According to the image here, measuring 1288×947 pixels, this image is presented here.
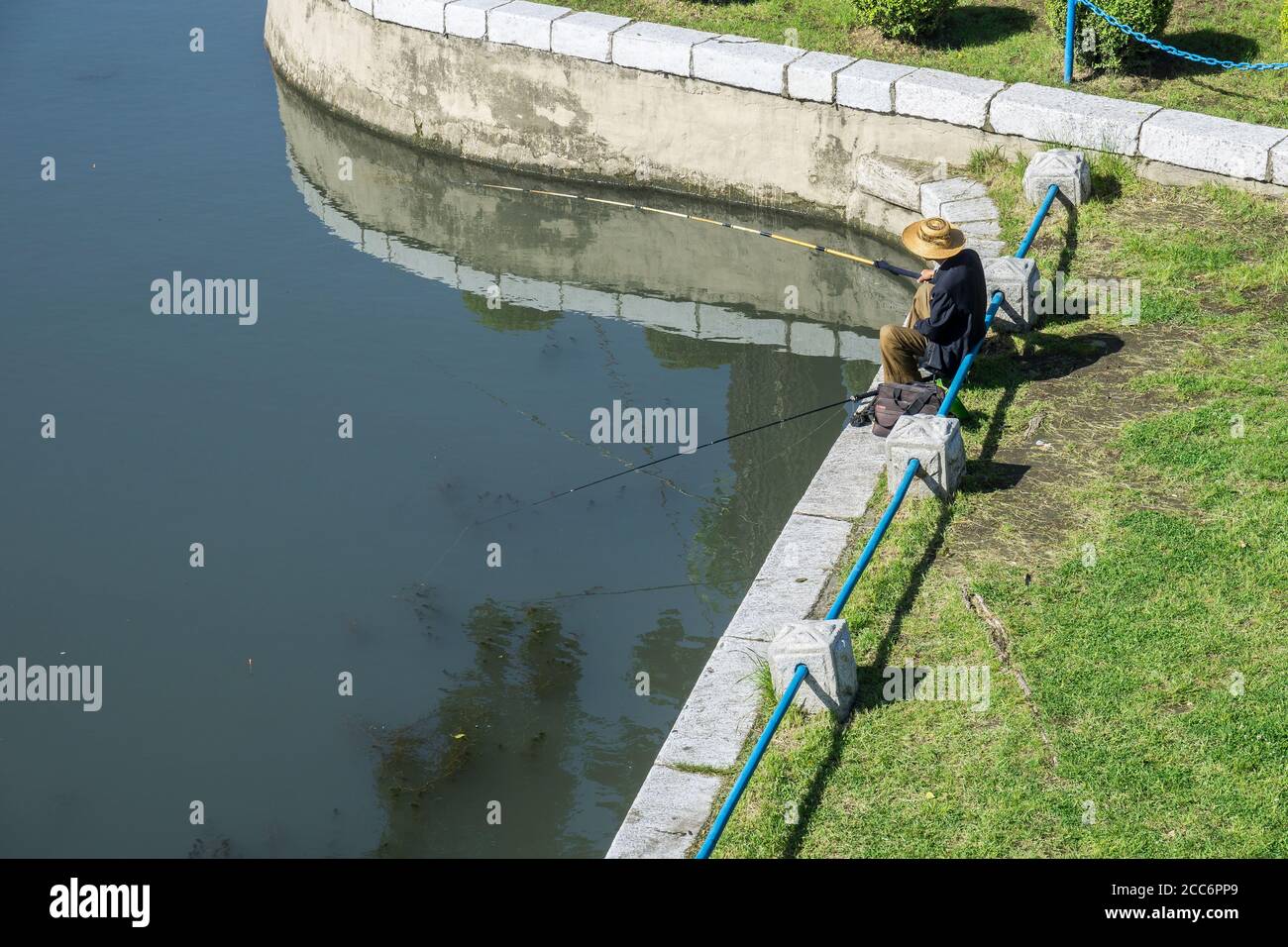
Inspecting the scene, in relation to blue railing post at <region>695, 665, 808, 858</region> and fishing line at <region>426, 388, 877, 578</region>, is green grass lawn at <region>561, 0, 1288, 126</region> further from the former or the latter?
blue railing post at <region>695, 665, 808, 858</region>

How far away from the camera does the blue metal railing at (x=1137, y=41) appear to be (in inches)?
462

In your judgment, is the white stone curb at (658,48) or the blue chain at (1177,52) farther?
the white stone curb at (658,48)

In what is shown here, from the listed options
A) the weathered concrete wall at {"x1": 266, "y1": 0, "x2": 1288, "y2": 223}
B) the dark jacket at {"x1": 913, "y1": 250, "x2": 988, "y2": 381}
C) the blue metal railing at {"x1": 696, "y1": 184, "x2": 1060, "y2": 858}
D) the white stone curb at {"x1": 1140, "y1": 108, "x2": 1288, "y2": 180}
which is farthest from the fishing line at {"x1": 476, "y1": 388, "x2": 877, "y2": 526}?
the white stone curb at {"x1": 1140, "y1": 108, "x2": 1288, "y2": 180}

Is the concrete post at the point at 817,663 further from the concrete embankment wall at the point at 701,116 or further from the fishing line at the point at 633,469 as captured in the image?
the fishing line at the point at 633,469

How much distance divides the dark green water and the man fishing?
125 centimetres

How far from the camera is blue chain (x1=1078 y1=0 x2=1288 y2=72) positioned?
11.6 meters

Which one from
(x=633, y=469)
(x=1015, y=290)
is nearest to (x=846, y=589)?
(x=633, y=469)

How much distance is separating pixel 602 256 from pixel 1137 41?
5.01 metres

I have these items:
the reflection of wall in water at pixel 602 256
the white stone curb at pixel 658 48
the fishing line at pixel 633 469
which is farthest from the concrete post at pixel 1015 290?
the white stone curb at pixel 658 48

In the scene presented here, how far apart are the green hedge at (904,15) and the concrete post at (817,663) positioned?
7.72m

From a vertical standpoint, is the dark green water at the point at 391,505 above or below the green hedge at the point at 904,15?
below

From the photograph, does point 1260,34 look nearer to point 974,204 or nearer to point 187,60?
point 974,204

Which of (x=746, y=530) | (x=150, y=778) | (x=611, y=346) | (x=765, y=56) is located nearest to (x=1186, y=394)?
(x=746, y=530)

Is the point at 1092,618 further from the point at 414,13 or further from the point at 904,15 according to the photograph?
the point at 414,13
